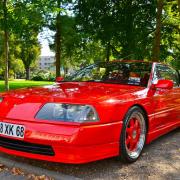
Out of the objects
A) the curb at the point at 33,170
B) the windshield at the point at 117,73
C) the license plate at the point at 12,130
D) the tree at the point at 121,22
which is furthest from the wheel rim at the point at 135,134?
the tree at the point at 121,22

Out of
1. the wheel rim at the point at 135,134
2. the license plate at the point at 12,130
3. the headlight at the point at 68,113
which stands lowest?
the wheel rim at the point at 135,134

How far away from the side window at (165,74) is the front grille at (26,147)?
89.0 inches

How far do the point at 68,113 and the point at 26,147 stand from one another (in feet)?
2.06

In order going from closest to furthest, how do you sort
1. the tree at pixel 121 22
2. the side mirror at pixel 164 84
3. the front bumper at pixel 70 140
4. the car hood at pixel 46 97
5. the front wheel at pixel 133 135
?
the front bumper at pixel 70 140 → the car hood at pixel 46 97 → the front wheel at pixel 133 135 → the side mirror at pixel 164 84 → the tree at pixel 121 22

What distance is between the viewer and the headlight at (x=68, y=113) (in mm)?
3695

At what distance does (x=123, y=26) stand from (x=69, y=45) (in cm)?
271

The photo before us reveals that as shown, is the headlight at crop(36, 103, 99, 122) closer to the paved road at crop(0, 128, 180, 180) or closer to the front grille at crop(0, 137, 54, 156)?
the front grille at crop(0, 137, 54, 156)

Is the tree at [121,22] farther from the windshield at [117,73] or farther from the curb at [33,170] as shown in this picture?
the curb at [33,170]

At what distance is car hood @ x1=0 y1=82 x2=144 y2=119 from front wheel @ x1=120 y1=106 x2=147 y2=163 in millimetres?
301

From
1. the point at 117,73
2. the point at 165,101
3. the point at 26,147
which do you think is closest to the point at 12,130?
the point at 26,147

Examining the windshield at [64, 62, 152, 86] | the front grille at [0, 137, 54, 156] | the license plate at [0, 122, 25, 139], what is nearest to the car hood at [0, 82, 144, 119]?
the license plate at [0, 122, 25, 139]

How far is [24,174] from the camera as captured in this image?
3.91 m

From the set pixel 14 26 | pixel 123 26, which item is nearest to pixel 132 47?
pixel 123 26

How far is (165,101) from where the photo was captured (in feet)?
17.6
